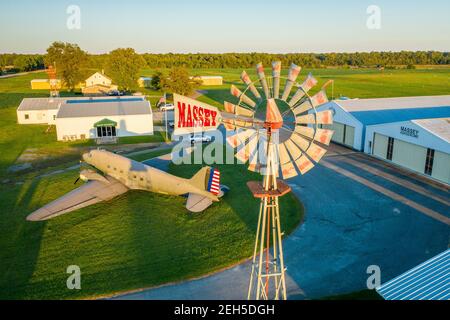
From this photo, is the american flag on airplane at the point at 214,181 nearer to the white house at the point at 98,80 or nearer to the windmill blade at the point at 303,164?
the windmill blade at the point at 303,164

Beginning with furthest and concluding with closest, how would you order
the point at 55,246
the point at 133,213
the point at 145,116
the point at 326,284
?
the point at 145,116, the point at 133,213, the point at 55,246, the point at 326,284

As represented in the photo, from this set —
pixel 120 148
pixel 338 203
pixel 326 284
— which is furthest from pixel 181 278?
pixel 120 148

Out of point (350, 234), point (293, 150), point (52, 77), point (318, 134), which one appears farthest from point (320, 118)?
point (52, 77)

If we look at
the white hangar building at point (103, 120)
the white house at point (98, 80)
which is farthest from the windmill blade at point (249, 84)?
the white house at point (98, 80)

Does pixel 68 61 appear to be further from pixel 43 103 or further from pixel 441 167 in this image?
pixel 441 167

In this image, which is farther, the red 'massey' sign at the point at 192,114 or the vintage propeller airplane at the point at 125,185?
the vintage propeller airplane at the point at 125,185
